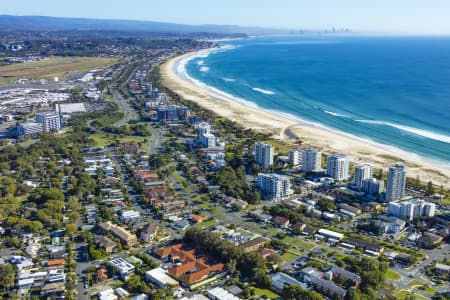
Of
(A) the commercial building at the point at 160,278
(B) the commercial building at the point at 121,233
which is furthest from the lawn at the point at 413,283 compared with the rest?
(B) the commercial building at the point at 121,233

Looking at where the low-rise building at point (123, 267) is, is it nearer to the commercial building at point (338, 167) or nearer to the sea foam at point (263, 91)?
the commercial building at point (338, 167)

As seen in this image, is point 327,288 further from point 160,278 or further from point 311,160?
point 311,160

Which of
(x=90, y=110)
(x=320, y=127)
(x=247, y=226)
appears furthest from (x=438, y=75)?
(x=247, y=226)

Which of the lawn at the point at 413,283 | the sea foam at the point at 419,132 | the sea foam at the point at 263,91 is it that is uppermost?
the sea foam at the point at 263,91

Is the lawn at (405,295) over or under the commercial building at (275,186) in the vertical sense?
under

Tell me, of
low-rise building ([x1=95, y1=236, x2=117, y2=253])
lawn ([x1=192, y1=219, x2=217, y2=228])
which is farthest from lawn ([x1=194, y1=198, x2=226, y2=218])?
low-rise building ([x1=95, y1=236, x2=117, y2=253])

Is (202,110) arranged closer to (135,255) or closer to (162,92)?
(162,92)

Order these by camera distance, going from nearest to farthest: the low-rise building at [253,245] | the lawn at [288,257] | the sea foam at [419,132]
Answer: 1. the lawn at [288,257]
2. the low-rise building at [253,245]
3. the sea foam at [419,132]
